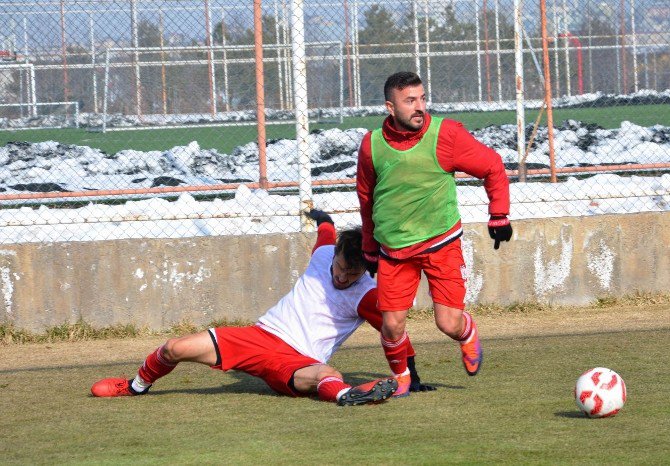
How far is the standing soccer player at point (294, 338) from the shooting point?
19.1ft

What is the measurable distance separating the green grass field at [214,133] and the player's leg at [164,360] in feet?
12.4

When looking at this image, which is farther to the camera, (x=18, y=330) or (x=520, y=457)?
(x=18, y=330)

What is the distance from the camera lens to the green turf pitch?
4.41 metres

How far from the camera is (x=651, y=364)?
638 cm

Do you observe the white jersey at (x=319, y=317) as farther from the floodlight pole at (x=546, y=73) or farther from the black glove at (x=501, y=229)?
the floodlight pole at (x=546, y=73)

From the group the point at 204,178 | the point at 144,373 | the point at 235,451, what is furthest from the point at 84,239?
the point at 235,451

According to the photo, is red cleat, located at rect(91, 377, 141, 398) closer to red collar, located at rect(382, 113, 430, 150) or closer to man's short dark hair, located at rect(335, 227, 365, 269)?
man's short dark hair, located at rect(335, 227, 365, 269)

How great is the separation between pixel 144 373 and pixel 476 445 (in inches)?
85.1

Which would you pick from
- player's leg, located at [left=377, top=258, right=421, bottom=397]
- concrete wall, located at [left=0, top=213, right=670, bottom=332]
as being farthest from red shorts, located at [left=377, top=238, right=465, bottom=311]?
concrete wall, located at [left=0, top=213, right=670, bottom=332]

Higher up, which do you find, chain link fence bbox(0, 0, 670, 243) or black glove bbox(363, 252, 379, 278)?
chain link fence bbox(0, 0, 670, 243)

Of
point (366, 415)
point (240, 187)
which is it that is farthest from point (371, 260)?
point (240, 187)

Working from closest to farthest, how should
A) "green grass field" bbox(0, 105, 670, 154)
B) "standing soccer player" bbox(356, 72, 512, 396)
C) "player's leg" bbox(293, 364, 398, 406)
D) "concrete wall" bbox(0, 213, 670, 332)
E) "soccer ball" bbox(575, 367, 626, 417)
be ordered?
"soccer ball" bbox(575, 367, 626, 417) < "player's leg" bbox(293, 364, 398, 406) < "standing soccer player" bbox(356, 72, 512, 396) < "concrete wall" bbox(0, 213, 670, 332) < "green grass field" bbox(0, 105, 670, 154)

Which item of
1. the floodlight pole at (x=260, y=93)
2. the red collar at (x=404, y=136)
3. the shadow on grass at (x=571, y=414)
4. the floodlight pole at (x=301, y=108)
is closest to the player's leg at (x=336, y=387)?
the shadow on grass at (x=571, y=414)

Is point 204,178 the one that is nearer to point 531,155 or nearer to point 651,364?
point 531,155
